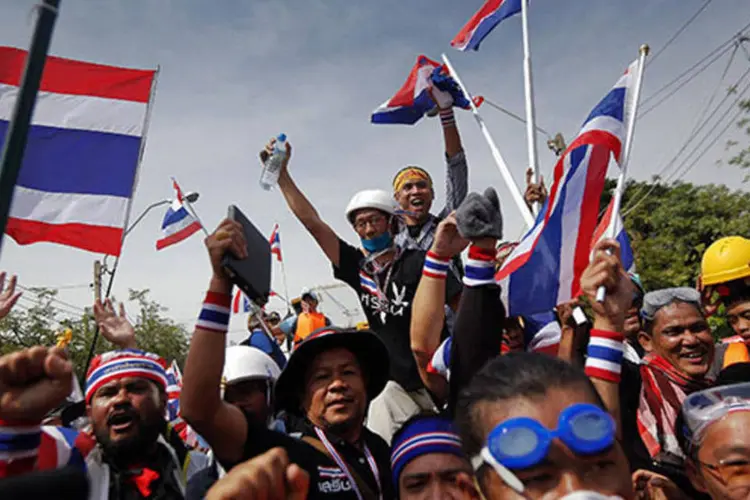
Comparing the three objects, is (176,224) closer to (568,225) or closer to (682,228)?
(568,225)

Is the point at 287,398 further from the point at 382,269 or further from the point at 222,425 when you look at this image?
the point at 382,269

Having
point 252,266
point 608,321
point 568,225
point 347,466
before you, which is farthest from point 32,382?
point 568,225

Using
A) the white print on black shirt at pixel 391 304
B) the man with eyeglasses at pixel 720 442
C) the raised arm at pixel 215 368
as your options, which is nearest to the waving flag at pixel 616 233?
the man with eyeglasses at pixel 720 442

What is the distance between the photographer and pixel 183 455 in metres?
3.37

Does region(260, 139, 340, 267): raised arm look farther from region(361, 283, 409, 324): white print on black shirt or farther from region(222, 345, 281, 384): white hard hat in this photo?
region(222, 345, 281, 384): white hard hat

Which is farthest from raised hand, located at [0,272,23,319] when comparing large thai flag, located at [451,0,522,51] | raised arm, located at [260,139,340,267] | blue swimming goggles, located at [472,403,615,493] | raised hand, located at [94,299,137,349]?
large thai flag, located at [451,0,522,51]

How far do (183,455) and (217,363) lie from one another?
1.33 m

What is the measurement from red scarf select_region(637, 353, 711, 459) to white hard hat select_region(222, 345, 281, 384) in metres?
2.27

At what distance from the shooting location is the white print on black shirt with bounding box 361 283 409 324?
3.74 meters

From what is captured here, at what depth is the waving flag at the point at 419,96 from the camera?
5.52m

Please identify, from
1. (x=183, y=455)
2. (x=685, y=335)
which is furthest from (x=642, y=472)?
(x=183, y=455)

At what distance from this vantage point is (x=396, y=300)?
3756mm

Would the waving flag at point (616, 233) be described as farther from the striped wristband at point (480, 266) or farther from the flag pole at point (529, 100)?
the flag pole at point (529, 100)

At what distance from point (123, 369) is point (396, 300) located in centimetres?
165
